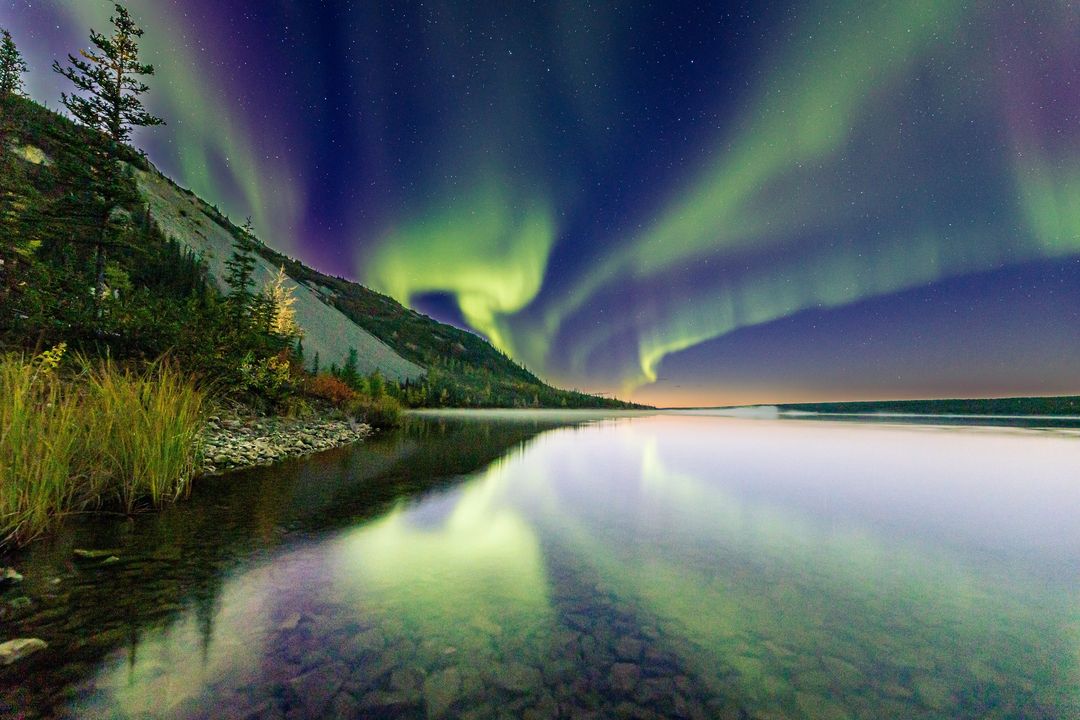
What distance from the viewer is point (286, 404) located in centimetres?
2158

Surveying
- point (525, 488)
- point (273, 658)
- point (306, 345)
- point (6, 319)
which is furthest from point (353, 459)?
point (306, 345)

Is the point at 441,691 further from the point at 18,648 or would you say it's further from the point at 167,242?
the point at 167,242

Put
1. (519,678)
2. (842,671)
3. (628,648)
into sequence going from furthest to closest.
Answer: (628,648), (842,671), (519,678)

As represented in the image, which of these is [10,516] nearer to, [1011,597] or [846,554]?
[846,554]

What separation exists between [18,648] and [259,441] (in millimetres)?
13465

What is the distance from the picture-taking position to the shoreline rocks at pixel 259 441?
13.0m

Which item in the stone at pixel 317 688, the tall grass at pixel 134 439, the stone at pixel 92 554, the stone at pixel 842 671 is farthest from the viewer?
the tall grass at pixel 134 439

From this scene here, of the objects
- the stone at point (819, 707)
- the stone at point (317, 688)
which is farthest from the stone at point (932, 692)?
the stone at point (317, 688)

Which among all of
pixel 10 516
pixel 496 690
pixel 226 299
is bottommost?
pixel 496 690

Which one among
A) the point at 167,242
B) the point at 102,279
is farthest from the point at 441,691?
the point at 167,242

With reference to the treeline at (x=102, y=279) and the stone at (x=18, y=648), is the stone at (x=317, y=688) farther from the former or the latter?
the treeline at (x=102, y=279)

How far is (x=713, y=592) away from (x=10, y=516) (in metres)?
9.89

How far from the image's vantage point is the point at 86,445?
7844 mm

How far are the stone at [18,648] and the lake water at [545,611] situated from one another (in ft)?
0.29
